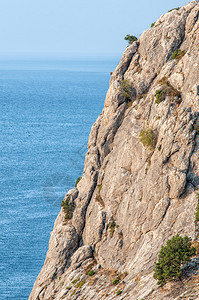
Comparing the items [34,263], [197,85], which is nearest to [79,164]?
[34,263]

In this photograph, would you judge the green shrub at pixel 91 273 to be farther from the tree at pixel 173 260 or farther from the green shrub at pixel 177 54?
the green shrub at pixel 177 54

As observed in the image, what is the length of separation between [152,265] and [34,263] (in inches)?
2419

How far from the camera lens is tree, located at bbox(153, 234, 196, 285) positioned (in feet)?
161

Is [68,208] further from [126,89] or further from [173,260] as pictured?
[173,260]

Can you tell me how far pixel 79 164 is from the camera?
569 ft

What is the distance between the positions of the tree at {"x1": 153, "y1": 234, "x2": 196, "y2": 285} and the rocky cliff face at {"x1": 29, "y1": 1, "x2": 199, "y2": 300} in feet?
6.08

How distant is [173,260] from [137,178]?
15220mm

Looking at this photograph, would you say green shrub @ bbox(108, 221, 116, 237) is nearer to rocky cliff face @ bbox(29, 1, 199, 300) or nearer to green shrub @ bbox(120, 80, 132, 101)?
rocky cliff face @ bbox(29, 1, 199, 300)

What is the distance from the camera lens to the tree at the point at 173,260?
4903 centimetres

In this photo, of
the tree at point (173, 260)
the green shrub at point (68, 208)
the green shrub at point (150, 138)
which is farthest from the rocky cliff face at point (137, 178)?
the tree at point (173, 260)

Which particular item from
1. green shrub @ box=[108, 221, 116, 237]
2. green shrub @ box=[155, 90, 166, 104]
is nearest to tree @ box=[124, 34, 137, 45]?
green shrub @ box=[155, 90, 166, 104]

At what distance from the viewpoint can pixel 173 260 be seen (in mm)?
49500

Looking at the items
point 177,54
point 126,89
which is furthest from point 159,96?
point 126,89

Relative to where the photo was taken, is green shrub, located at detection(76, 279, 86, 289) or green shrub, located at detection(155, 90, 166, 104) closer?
green shrub, located at detection(155, 90, 166, 104)
